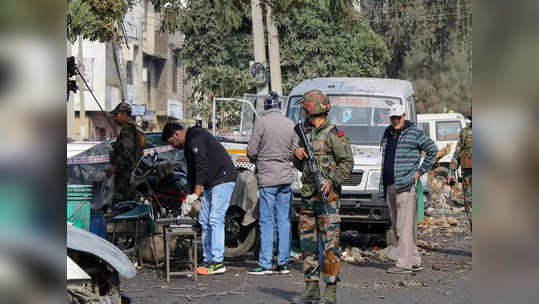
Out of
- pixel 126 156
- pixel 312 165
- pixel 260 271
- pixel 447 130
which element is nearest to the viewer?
pixel 312 165

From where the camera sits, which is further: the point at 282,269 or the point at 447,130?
the point at 447,130

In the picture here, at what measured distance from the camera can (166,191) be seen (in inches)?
394

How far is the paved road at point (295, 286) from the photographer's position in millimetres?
8297

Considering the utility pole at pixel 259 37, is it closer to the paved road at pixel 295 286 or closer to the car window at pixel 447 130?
the car window at pixel 447 130

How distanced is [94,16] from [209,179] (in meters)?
2.17

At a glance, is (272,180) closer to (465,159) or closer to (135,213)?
(135,213)

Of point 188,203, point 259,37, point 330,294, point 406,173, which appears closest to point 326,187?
point 330,294

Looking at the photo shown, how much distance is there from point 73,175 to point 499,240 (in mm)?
12225

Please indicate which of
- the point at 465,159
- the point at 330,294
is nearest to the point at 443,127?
the point at 465,159

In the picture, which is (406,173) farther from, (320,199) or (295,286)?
(320,199)

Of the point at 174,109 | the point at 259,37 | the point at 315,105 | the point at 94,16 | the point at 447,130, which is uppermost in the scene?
the point at 259,37

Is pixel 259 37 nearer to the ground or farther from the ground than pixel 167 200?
farther from the ground

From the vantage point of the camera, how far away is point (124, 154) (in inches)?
436

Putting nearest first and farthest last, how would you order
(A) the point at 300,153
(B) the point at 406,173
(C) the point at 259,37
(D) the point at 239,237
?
1. (A) the point at 300,153
2. (B) the point at 406,173
3. (D) the point at 239,237
4. (C) the point at 259,37
